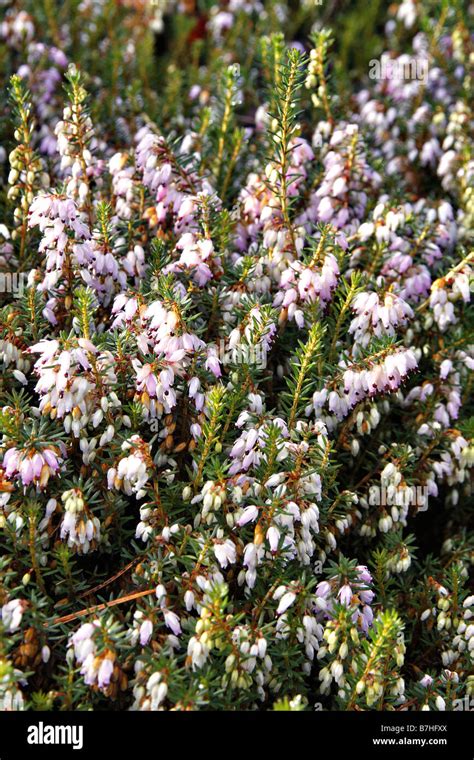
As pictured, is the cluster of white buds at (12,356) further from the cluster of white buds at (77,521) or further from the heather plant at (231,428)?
the cluster of white buds at (77,521)

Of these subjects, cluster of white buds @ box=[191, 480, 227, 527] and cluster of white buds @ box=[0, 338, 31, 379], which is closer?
cluster of white buds @ box=[191, 480, 227, 527]

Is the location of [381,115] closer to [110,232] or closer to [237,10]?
[237,10]

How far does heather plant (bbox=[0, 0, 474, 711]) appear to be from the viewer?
3.29m

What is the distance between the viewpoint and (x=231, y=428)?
3.81 metres

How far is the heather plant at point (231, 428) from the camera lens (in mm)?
3293

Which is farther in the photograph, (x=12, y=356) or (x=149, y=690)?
(x=12, y=356)

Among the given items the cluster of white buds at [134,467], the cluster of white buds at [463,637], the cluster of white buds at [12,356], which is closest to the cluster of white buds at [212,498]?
the cluster of white buds at [134,467]

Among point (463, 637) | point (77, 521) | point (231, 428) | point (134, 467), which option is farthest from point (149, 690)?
point (463, 637)

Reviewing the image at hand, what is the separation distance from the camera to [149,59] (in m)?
6.57

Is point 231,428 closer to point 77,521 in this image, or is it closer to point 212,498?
point 212,498

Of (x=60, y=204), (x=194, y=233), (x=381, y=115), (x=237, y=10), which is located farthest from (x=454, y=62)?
(x=60, y=204)

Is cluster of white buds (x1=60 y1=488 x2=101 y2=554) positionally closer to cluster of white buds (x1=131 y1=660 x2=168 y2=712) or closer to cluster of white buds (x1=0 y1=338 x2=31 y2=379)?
cluster of white buds (x1=131 y1=660 x2=168 y2=712)

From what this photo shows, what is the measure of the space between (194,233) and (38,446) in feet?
4.65

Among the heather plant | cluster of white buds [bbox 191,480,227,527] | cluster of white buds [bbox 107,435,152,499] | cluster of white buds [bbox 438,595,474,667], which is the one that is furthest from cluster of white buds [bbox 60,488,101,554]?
cluster of white buds [bbox 438,595,474,667]
